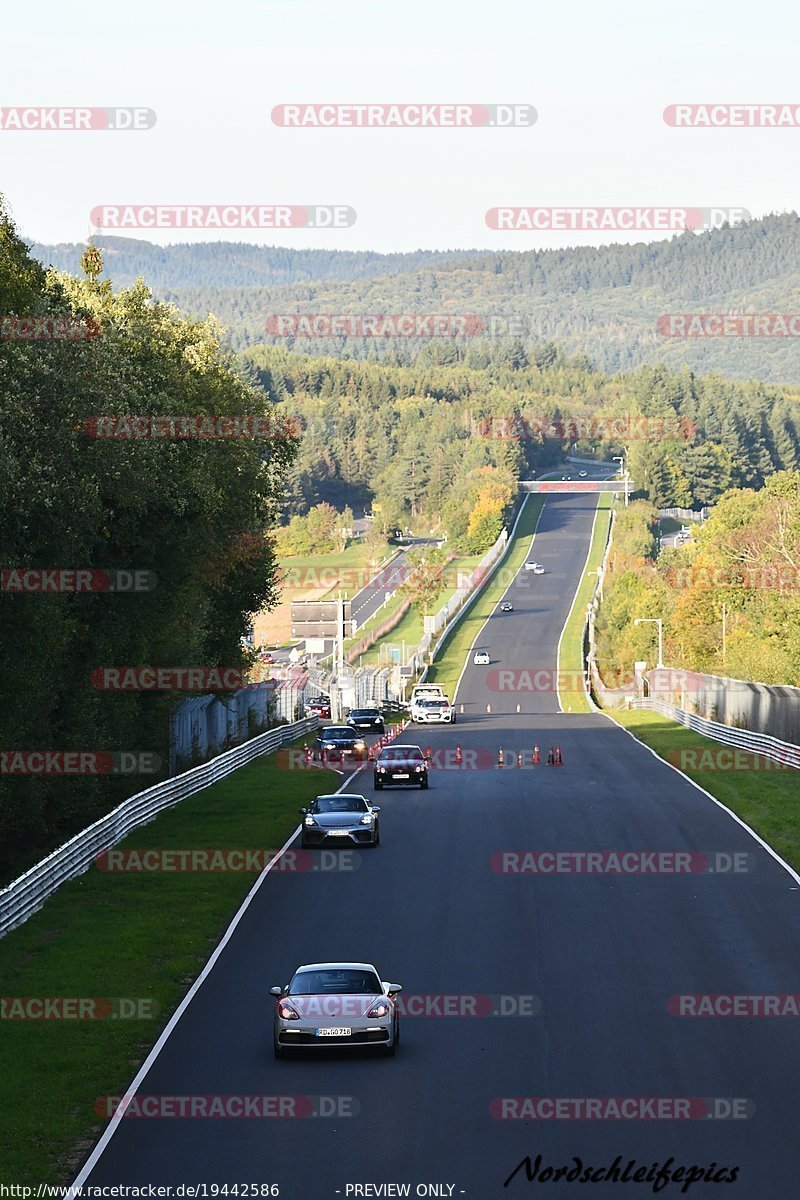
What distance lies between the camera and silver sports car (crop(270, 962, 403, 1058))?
19297mm

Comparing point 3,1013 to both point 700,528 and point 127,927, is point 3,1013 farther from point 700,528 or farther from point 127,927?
point 700,528

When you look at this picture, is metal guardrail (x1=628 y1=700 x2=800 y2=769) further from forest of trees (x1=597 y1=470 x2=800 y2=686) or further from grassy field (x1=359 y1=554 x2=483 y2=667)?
grassy field (x1=359 y1=554 x2=483 y2=667)

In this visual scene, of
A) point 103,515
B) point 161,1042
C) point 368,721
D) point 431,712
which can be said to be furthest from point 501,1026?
point 431,712

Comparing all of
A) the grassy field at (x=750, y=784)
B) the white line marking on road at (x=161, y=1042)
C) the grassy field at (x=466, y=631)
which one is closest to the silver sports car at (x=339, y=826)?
the white line marking on road at (x=161, y=1042)

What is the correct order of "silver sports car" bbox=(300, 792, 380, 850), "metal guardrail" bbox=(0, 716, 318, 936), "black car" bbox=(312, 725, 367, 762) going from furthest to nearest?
1. "black car" bbox=(312, 725, 367, 762)
2. "silver sports car" bbox=(300, 792, 380, 850)
3. "metal guardrail" bbox=(0, 716, 318, 936)

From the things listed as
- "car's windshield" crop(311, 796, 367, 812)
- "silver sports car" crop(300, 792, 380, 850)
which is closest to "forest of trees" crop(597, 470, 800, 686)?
"car's windshield" crop(311, 796, 367, 812)

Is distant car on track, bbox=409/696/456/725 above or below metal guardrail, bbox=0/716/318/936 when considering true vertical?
below

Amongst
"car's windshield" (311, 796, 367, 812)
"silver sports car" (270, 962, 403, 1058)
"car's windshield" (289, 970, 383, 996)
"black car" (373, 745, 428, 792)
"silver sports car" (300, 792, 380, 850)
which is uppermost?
"car's windshield" (289, 970, 383, 996)

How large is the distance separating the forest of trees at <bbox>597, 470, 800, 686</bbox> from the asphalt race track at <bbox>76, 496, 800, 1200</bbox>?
46492mm

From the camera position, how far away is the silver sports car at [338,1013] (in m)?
19.3

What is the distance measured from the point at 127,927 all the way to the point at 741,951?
10.8 metres

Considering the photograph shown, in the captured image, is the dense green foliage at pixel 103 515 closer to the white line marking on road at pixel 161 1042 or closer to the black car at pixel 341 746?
the black car at pixel 341 746

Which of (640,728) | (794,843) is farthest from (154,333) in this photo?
(640,728)

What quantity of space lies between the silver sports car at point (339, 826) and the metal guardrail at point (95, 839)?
4598 millimetres
